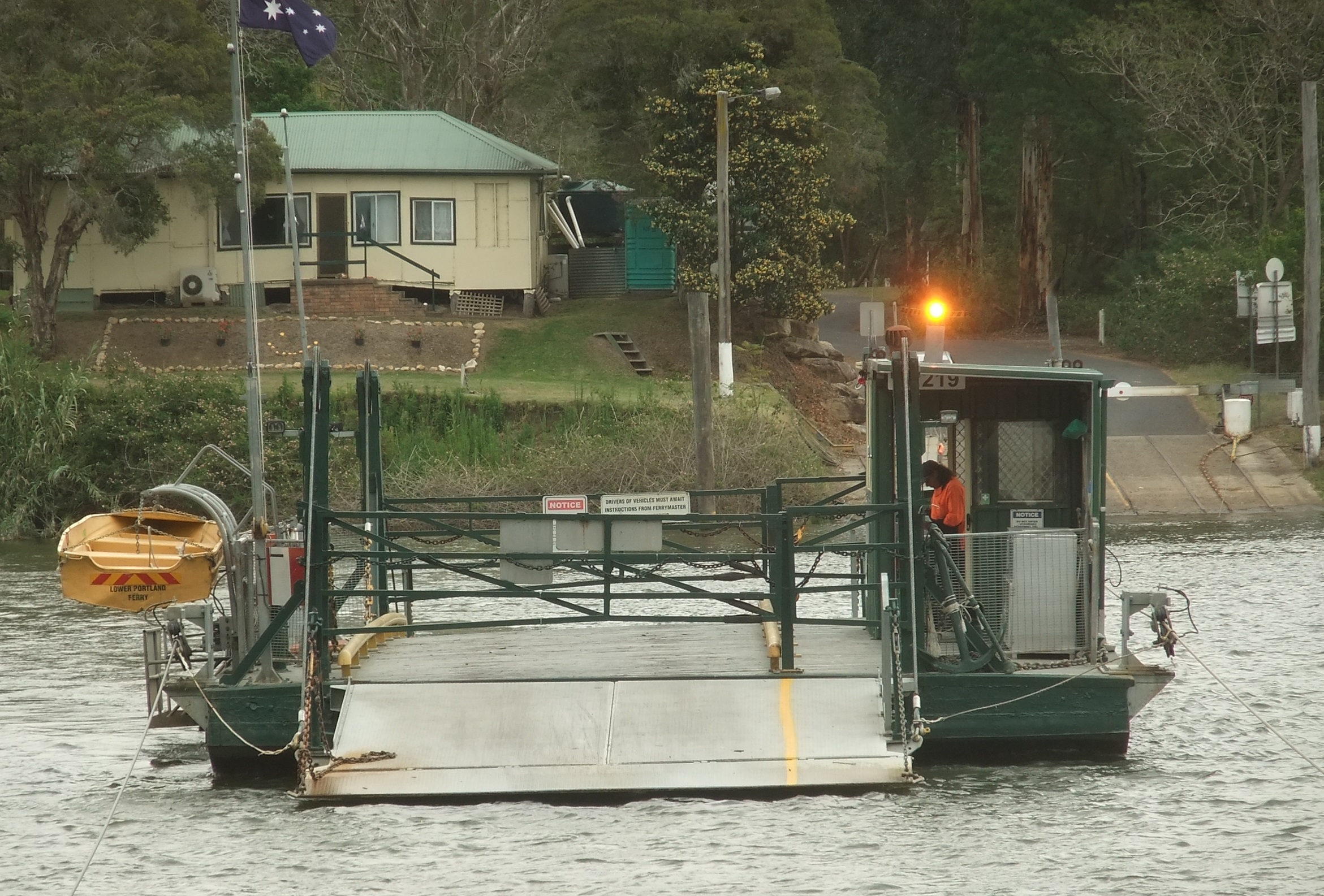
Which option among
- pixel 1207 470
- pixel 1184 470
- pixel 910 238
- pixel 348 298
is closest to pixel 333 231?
pixel 348 298

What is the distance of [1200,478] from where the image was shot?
3272 centimetres

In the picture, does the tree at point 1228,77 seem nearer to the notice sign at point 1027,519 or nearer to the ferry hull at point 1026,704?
the notice sign at point 1027,519

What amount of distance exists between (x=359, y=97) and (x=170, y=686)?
171ft

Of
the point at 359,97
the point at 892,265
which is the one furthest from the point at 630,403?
the point at 892,265

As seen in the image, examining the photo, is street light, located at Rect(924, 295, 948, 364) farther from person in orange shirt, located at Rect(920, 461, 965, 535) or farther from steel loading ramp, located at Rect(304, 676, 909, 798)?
steel loading ramp, located at Rect(304, 676, 909, 798)

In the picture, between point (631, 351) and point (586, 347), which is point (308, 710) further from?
point (631, 351)

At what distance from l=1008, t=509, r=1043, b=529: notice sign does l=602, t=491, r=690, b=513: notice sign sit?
302 cm

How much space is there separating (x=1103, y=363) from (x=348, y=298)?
67.3 feet

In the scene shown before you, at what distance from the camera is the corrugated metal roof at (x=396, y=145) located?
4369cm

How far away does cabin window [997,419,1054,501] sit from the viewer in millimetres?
15383

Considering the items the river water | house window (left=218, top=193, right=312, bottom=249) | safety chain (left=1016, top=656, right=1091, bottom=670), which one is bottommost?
the river water

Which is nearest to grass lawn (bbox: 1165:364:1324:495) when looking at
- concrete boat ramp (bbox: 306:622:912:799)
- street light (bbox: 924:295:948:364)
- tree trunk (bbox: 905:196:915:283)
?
street light (bbox: 924:295:948:364)

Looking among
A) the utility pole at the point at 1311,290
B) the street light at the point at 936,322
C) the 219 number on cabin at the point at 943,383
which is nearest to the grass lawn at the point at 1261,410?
the utility pole at the point at 1311,290

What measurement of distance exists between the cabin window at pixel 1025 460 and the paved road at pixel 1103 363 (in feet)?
25.9
